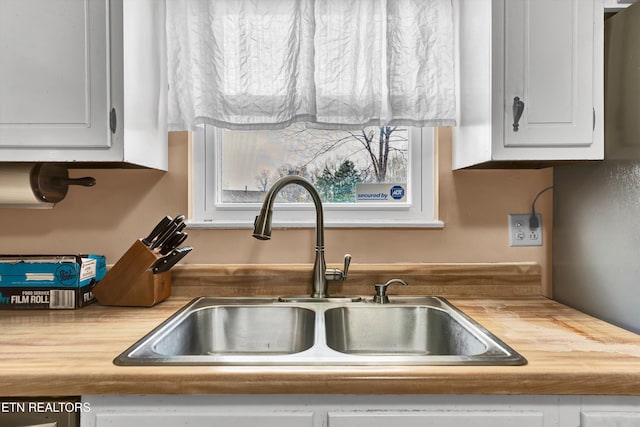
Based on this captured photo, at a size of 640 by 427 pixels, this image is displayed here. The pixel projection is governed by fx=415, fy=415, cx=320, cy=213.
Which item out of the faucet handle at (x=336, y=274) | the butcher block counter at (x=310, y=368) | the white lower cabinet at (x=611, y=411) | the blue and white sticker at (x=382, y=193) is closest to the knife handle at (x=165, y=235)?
the butcher block counter at (x=310, y=368)

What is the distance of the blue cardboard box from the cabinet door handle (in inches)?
54.7

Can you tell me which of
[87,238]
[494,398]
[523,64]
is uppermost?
[523,64]

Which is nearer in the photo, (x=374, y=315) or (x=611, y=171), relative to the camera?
(x=611, y=171)

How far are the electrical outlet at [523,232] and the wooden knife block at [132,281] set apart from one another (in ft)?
4.06

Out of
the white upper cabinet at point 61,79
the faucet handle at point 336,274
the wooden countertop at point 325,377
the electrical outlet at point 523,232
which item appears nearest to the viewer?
the wooden countertop at point 325,377

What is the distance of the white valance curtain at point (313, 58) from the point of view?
142 cm

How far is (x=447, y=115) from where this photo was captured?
56.5 inches

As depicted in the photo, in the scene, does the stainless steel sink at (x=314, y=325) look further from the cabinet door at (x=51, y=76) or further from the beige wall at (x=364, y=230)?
the cabinet door at (x=51, y=76)

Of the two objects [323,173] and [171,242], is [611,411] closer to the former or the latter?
[323,173]

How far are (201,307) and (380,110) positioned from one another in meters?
0.90

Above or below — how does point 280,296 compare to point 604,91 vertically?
below

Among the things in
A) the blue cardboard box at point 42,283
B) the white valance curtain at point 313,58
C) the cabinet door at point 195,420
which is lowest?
the cabinet door at point 195,420

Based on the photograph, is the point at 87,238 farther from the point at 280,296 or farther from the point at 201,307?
the point at 280,296

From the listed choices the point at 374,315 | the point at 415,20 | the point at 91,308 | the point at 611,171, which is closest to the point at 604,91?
the point at 611,171
